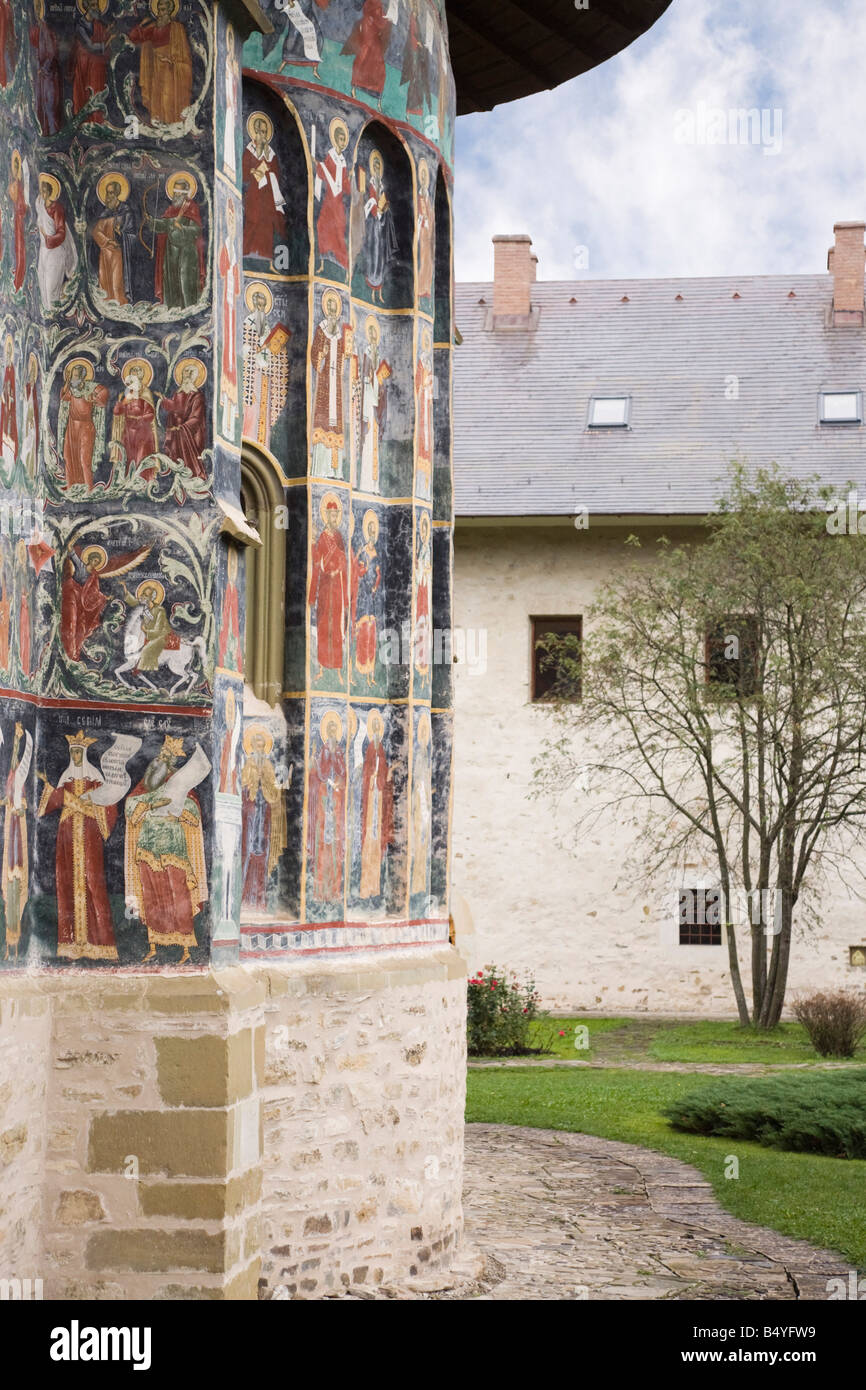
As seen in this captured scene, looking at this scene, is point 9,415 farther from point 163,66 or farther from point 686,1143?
point 686,1143

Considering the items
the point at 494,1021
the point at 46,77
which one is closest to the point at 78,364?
the point at 46,77

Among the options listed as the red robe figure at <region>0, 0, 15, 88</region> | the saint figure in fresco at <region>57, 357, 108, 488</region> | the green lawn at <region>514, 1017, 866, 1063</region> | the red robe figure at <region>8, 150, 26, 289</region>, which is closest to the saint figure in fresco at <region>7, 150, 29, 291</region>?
the red robe figure at <region>8, 150, 26, 289</region>

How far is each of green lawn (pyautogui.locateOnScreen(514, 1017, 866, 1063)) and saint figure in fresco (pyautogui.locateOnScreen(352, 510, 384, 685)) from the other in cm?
997

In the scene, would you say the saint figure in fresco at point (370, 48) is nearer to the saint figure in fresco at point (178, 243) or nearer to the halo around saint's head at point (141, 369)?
the saint figure in fresco at point (178, 243)

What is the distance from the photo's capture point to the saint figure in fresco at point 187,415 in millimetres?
6863

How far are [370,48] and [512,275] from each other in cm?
1771

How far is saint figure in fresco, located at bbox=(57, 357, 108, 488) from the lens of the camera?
6.89m

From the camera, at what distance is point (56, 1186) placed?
6.56 metres

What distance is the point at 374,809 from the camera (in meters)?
8.99

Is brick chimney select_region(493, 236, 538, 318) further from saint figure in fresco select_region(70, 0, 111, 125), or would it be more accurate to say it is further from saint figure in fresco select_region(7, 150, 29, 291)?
saint figure in fresco select_region(7, 150, 29, 291)

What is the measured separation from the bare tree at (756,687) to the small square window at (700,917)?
48 cm

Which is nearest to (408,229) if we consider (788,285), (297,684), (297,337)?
(297,337)

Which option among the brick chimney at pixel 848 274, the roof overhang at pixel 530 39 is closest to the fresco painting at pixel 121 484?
the roof overhang at pixel 530 39

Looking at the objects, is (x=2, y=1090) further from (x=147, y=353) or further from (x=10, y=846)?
(x=147, y=353)
